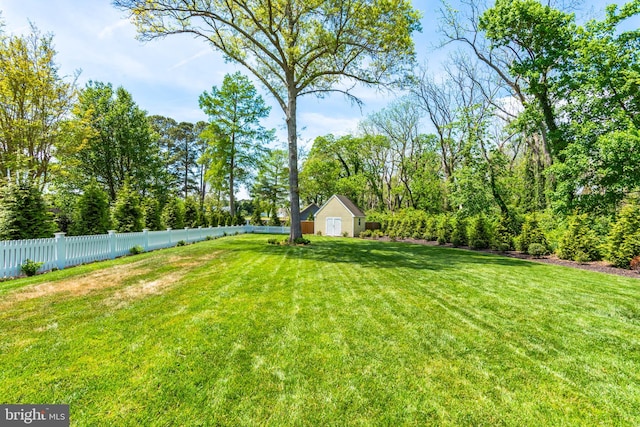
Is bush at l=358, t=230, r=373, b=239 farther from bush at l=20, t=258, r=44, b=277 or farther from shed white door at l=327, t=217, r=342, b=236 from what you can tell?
bush at l=20, t=258, r=44, b=277

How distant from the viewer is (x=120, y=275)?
19.9ft

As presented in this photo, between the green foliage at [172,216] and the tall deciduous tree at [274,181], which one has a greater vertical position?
the tall deciduous tree at [274,181]

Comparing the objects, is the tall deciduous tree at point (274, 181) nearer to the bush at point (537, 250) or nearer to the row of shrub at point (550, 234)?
the row of shrub at point (550, 234)

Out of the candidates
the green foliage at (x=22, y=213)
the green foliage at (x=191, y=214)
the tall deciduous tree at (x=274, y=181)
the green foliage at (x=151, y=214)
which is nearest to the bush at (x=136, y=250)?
the green foliage at (x=22, y=213)

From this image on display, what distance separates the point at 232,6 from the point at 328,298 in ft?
41.5

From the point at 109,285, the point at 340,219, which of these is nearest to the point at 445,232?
the point at 340,219

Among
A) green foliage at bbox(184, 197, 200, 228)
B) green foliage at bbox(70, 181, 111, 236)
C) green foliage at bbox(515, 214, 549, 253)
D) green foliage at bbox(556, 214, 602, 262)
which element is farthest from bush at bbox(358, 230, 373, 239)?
green foliage at bbox(70, 181, 111, 236)

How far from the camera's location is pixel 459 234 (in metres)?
16.9

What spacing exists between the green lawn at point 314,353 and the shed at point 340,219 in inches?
805

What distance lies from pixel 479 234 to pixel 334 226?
14149 millimetres

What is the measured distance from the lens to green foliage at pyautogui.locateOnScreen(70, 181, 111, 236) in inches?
424

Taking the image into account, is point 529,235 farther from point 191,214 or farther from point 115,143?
point 115,143

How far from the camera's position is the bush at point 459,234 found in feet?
55.6

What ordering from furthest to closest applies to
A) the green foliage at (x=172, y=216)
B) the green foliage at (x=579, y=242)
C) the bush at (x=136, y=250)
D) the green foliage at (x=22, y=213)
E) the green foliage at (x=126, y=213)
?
the green foliage at (x=172, y=216) → the green foliage at (x=126, y=213) → the green foliage at (x=579, y=242) → the bush at (x=136, y=250) → the green foliage at (x=22, y=213)
